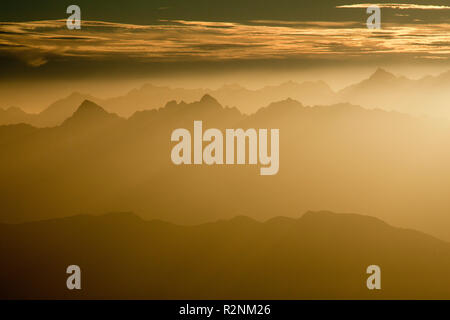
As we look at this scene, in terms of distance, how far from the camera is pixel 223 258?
407 cm

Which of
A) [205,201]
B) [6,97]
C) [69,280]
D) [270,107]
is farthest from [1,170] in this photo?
[270,107]

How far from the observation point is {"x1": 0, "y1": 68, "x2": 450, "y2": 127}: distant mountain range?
156 inches

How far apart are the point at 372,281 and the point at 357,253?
0.74 ft

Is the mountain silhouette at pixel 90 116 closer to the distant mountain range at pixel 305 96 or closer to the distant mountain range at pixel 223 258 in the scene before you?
the distant mountain range at pixel 305 96

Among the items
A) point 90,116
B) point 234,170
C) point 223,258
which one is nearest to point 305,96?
point 234,170

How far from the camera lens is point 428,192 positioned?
405cm

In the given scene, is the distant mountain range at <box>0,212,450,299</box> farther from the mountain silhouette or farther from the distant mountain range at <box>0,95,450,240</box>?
the mountain silhouette

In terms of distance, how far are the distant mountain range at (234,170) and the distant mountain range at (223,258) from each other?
11 cm

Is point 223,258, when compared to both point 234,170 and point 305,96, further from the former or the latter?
point 305,96

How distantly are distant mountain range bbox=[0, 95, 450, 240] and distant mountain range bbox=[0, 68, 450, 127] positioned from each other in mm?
58

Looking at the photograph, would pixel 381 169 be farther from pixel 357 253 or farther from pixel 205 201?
pixel 205 201

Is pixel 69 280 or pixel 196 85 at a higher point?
pixel 196 85

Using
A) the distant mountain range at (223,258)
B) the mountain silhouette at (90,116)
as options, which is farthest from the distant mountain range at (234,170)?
the distant mountain range at (223,258)

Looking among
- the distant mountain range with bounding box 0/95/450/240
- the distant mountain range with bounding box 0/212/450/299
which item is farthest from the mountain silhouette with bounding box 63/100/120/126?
the distant mountain range with bounding box 0/212/450/299
